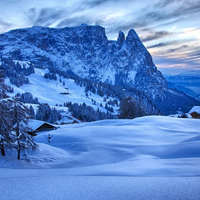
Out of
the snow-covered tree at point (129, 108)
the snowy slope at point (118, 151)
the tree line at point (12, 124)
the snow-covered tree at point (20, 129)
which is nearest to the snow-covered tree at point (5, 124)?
the tree line at point (12, 124)

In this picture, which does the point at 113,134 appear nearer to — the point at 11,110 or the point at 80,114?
the point at 11,110

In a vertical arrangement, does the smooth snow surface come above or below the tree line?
below

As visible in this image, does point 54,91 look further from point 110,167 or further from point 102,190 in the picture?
point 102,190

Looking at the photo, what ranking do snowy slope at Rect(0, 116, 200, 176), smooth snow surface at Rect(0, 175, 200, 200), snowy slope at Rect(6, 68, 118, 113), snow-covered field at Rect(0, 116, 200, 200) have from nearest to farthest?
smooth snow surface at Rect(0, 175, 200, 200)
snow-covered field at Rect(0, 116, 200, 200)
snowy slope at Rect(0, 116, 200, 176)
snowy slope at Rect(6, 68, 118, 113)

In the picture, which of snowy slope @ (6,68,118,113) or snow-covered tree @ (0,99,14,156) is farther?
snowy slope @ (6,68,118,113)

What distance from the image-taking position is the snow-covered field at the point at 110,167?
397 cm

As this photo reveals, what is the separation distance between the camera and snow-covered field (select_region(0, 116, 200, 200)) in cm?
397

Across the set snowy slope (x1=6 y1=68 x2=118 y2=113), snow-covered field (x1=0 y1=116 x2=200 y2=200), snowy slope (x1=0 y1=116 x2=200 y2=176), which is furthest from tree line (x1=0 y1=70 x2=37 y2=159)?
snowy slope (x1=6 y1=68 x2=118 y2=113)

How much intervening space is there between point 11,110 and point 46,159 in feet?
15.3

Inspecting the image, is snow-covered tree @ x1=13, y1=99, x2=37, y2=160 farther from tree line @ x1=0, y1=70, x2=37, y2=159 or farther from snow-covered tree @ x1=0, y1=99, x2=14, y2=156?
snow-covered tree @ x1=0, y1=99, x2=14, y2=156

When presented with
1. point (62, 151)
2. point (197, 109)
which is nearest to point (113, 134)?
point (62, 151)

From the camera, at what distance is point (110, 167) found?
774 cm

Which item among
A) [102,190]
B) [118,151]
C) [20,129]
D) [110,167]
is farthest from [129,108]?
[102,190]

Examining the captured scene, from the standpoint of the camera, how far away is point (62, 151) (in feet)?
47.0
